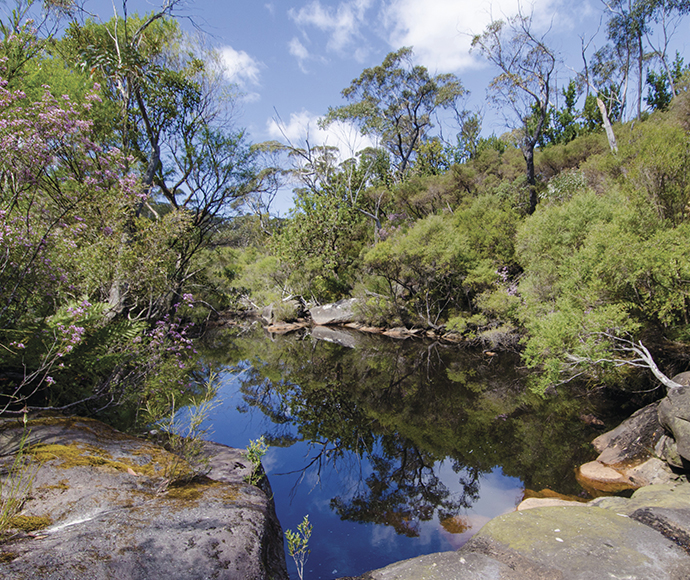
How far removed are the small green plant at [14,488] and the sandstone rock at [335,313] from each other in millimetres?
22205

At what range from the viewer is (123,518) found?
2932mm

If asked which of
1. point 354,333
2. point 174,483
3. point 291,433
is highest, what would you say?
point 354,333

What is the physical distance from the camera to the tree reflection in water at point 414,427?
246 inches

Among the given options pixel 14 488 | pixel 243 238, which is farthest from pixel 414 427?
pixel 243 238

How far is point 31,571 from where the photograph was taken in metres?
2.08

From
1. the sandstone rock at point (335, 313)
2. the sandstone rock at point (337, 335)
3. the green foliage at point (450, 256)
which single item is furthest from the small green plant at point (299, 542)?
the sandstone rock at point (335, 313)

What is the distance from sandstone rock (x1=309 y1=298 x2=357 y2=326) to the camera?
25938mm

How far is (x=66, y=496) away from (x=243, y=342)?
17824 millimetres

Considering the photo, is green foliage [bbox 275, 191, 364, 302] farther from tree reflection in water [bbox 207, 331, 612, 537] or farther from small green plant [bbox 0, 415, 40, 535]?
small green plant [bbox 0, 415, 40, 535]

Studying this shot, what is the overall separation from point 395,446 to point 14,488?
6.56 meters

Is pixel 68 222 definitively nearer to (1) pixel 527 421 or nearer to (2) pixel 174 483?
(2) pixel 174 483

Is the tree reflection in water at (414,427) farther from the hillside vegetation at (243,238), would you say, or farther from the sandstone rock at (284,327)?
the sandstone rock at (284,327)

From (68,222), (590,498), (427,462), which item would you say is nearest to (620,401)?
(590,498)

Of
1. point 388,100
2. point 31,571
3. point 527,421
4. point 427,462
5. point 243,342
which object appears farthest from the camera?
point 388,100
